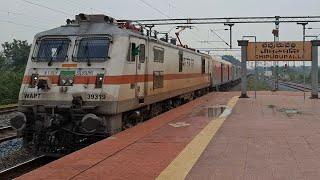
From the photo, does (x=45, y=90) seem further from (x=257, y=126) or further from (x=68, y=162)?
(x=257, y=126)

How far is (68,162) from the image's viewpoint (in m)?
9.08

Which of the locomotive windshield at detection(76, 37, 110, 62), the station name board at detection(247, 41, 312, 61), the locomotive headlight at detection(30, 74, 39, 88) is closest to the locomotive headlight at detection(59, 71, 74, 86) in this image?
the locomotive windshield at detection(76, 37, 110, 62)

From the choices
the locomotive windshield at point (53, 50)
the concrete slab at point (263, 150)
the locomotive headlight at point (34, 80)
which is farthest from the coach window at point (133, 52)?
the concrete slab at point (263, 150)

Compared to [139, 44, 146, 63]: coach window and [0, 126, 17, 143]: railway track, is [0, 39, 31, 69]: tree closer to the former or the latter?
[0, 126, 17, 143]: railway track

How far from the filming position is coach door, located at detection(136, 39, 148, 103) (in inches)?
561

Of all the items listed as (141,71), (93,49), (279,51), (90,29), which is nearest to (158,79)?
(141,71)

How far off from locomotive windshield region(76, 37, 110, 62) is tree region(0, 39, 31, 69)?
5190 centimetres

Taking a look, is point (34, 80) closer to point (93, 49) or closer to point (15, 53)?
point (93, 49)

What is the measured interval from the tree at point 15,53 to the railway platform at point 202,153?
5259cm

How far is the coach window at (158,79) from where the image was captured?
16.3 meters

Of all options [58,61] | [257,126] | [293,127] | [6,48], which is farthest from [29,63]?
[6,48]

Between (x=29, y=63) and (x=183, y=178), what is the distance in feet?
23.3

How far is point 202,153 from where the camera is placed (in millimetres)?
9656

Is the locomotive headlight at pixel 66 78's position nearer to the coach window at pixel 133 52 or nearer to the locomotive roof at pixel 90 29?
the locomotive roof at pixel 90 29
